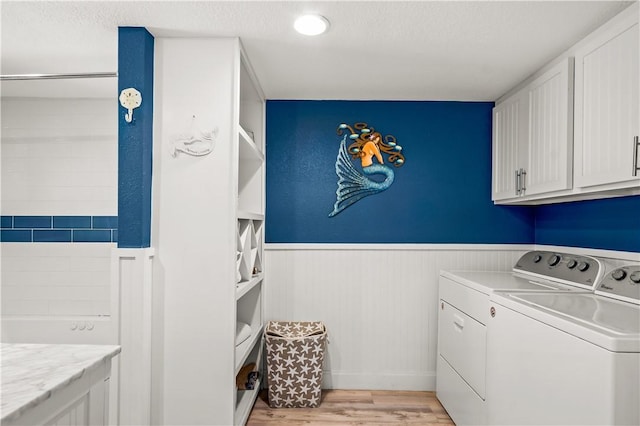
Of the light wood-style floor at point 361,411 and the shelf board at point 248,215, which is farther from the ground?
the shelf board at point 248,215

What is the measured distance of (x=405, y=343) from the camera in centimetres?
314

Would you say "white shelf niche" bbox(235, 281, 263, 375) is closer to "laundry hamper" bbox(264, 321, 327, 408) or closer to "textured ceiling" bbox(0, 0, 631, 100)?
"laundry hamper" bbox(264, 321, 327, 408)

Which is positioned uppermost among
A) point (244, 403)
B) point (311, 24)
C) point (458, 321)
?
point (311, 24)

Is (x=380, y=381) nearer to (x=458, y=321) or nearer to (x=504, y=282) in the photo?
(x=458, y=321)

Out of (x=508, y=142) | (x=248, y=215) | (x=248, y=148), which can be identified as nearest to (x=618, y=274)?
(x=508, y=142)

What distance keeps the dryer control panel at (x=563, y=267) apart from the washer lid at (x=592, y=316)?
0.54 feet

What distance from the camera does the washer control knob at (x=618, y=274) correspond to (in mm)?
1908

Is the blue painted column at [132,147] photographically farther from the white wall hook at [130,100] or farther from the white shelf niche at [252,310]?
the white shelf niche at [252,310]

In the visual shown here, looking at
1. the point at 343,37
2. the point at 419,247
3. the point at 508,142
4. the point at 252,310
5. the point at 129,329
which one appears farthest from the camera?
the point at 419,247

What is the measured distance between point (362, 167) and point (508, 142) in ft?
3.48

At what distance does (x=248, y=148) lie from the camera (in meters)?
2.63

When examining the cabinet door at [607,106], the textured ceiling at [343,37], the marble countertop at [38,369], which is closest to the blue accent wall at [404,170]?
the textured ceiling at [343,37]

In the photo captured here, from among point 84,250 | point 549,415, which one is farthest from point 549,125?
point 84,250

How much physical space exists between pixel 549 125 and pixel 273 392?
2437 mm
